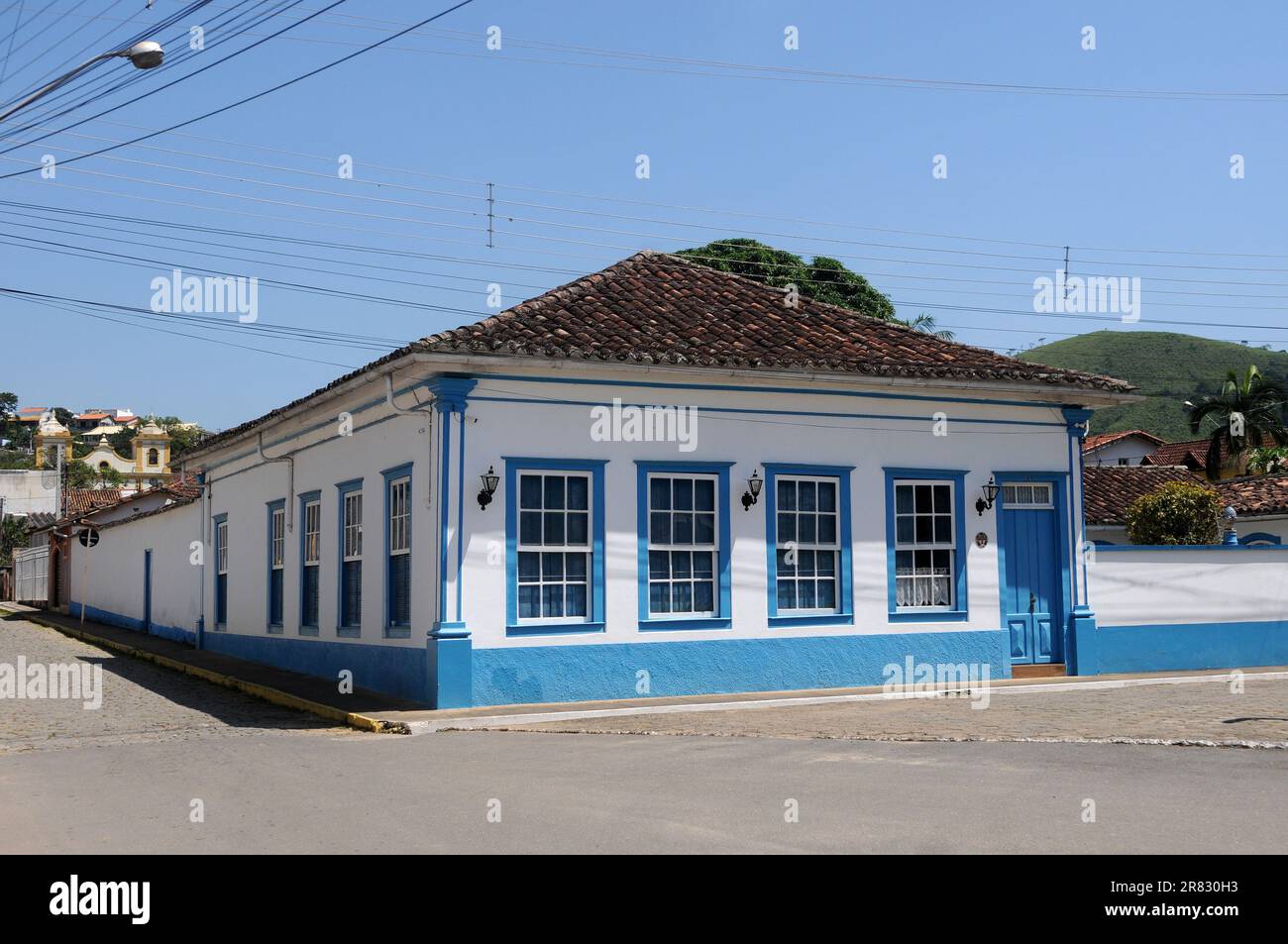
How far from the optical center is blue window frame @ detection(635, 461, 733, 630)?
609 inches

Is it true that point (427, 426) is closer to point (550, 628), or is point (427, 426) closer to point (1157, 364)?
point (550, 628)

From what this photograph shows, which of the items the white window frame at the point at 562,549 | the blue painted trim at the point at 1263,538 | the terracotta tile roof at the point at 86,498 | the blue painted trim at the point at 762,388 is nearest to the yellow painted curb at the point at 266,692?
the white window frame at the point at 562,549

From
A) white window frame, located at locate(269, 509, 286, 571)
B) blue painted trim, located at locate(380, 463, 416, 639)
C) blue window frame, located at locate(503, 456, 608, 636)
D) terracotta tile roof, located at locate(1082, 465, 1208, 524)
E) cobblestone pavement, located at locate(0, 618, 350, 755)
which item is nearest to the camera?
cobblestone pavement, located at locate(0, 618, 350, 755)

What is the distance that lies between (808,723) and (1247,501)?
2152 cm

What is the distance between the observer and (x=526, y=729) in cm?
1294

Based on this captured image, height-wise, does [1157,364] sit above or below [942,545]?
above

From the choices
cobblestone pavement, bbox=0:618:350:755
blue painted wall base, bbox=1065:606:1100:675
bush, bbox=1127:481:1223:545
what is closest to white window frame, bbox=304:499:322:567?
cobblestone pavement, bbox=0:618:350:755

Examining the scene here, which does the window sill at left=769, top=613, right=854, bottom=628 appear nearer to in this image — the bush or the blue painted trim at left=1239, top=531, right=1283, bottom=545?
the bush

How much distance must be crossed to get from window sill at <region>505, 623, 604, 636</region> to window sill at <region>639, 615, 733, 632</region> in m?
0.61

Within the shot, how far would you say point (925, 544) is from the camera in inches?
675

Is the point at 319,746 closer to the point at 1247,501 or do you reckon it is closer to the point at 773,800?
the point at 773,800

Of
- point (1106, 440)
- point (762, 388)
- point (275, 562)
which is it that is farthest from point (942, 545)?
point (1106, 440)

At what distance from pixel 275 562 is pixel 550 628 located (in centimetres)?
755

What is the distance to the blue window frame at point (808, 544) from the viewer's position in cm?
1617
